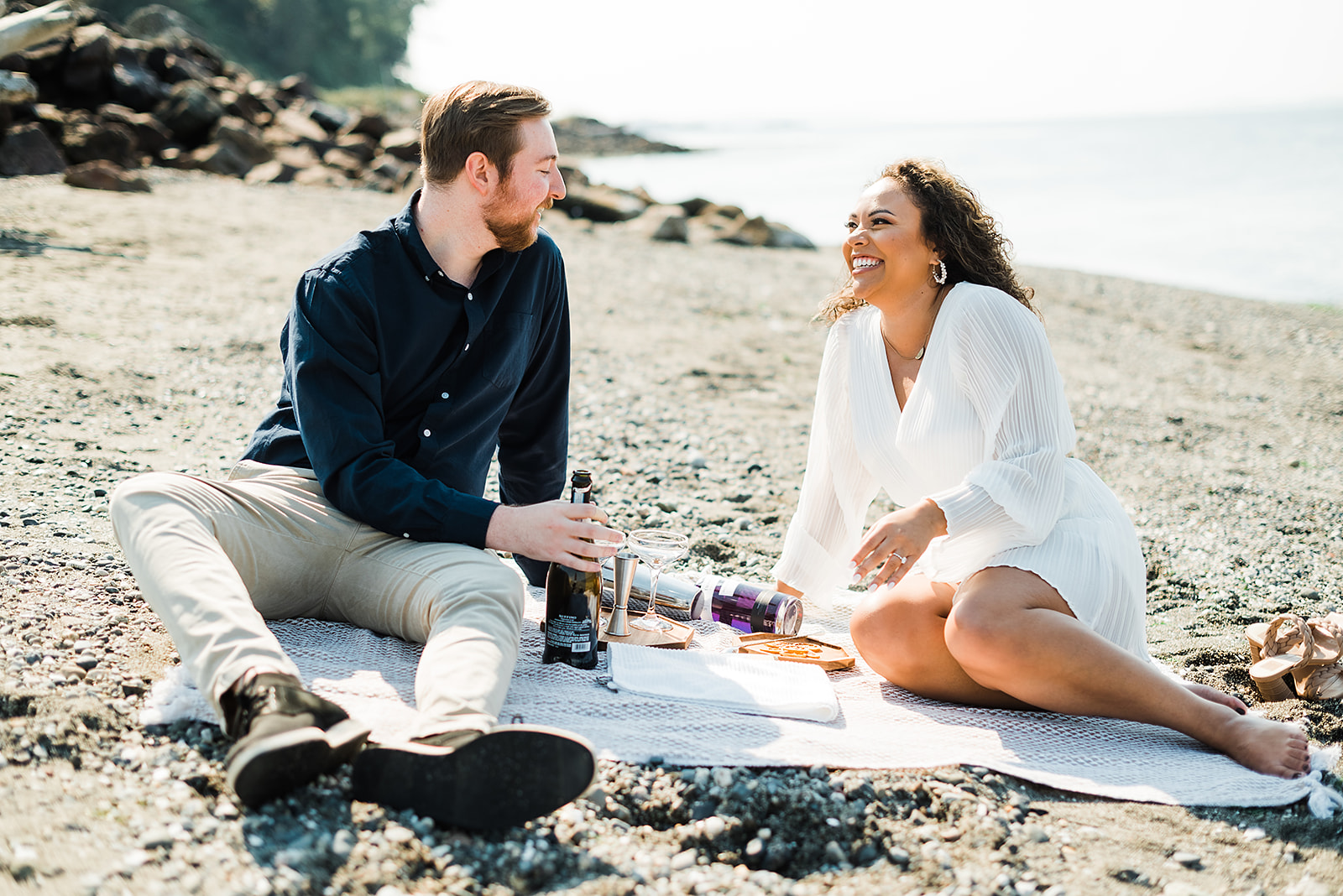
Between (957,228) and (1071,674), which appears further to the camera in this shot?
(957,228)

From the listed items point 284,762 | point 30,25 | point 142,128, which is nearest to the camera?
point 284,762

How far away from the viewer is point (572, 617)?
3480mm

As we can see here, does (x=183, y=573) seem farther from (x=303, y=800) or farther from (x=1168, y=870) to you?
(x=1168, y=870)

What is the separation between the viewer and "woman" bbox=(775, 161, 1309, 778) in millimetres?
3311

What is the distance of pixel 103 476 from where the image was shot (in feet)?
16.9

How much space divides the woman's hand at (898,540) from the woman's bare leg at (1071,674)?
0.74ft

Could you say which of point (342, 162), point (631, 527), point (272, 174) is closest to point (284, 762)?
point (631, 527)

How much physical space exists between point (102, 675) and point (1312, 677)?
4.04m

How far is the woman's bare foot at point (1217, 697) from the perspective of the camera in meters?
3.46

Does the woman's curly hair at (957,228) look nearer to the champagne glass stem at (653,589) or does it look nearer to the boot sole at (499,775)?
the champagne glass stem at (653,589)

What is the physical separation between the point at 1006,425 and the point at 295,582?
244cm

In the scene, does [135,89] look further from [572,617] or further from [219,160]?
[572,617]

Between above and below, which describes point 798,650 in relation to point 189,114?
below

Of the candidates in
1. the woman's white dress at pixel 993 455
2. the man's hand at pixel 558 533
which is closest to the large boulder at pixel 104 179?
the woman's white dress at pixel 993 455
